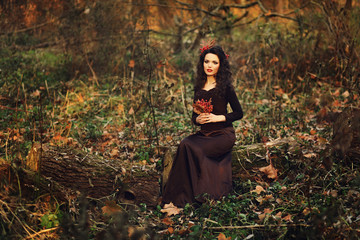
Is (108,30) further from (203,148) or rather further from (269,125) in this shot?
(203,148)

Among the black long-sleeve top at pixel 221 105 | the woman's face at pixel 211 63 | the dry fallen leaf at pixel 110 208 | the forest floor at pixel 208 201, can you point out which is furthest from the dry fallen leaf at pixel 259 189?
the dry fallen leaf at pixel 110 208

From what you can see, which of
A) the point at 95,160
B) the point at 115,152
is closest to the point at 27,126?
the point at 115,152

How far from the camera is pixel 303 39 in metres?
8.00

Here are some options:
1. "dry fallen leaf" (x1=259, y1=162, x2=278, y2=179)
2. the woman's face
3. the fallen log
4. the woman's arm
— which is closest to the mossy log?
the fallen log

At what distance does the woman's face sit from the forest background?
104 centimetres

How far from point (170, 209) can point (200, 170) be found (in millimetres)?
520

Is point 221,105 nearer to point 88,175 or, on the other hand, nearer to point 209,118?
point 209,118

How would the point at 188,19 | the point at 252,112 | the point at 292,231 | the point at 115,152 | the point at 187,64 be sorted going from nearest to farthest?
1. the point at 292,231
2. the point at 115,152
3. the point at 252,112
4. the point at 187,64
5. the point at 188,19

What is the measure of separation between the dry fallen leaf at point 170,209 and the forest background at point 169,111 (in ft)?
0.15

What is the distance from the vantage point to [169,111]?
6.93m

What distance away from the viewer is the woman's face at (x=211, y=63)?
407cm

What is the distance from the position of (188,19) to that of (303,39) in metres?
3.20

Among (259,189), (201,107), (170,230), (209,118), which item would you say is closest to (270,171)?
(259,189)

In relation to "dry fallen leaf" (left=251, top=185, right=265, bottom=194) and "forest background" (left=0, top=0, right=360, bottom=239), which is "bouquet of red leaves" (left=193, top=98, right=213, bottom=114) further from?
"dry fallen leaf" (left=251, top=185, right=265, bottom=194)
